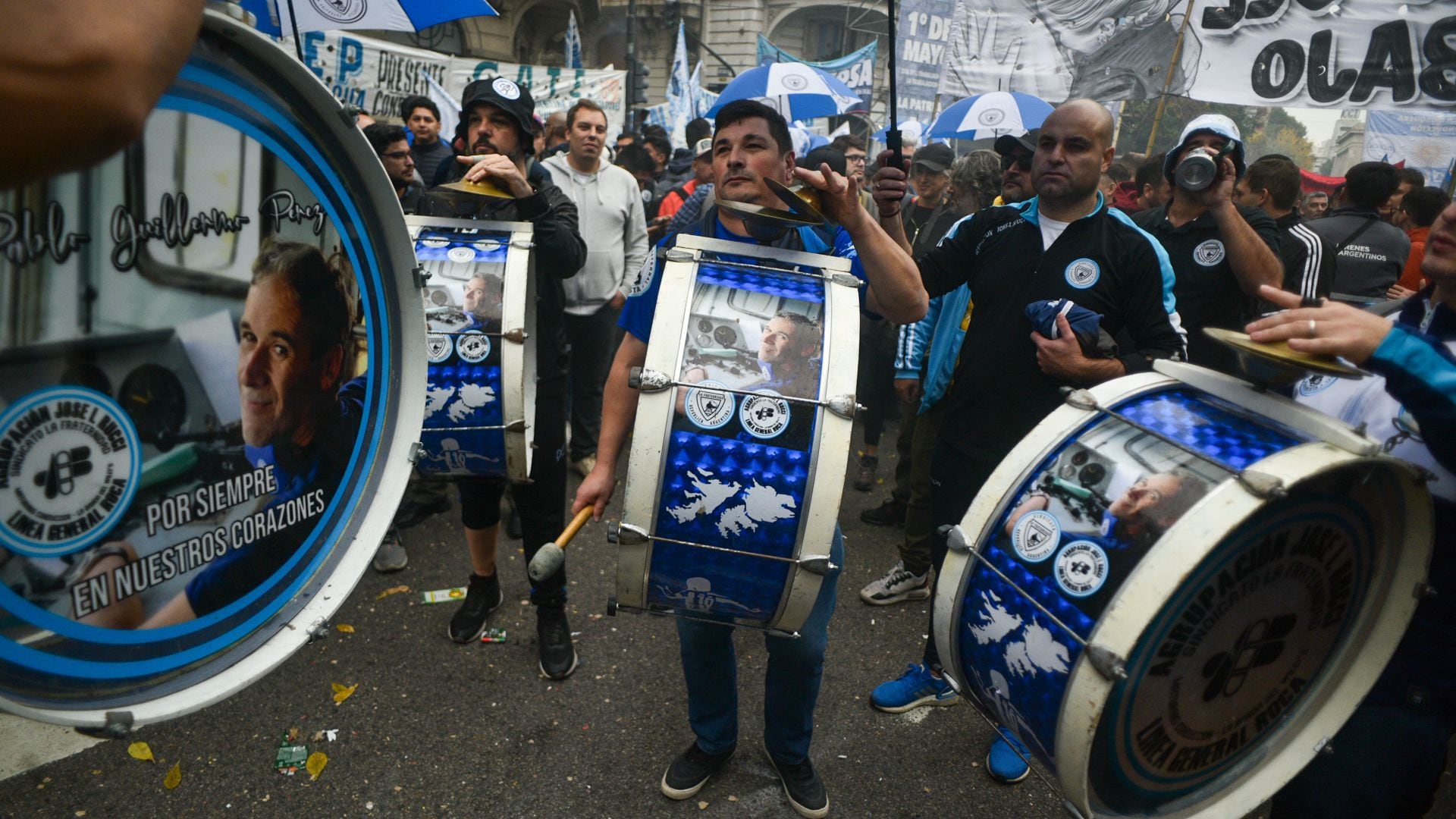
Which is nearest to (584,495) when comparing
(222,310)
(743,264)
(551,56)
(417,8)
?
(743,264)

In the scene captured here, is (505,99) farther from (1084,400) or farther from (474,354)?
(1084,400)

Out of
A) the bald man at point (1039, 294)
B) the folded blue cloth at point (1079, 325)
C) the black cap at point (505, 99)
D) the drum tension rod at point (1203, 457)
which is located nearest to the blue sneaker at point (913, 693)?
the bald man at point (1039, 294)

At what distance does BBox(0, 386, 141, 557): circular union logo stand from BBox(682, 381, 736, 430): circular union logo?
3.59 ft

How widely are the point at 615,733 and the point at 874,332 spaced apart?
3.69 meters

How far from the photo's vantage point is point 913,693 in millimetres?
3146

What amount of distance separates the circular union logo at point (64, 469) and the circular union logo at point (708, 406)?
1094 mm

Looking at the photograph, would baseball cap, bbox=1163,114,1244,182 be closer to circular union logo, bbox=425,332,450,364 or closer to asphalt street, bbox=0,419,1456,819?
asphalt street, bbox=0,419,1456,819

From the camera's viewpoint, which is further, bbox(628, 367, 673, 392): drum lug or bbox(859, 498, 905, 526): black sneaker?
bbox(859, 498, 905, 526): black sneaker

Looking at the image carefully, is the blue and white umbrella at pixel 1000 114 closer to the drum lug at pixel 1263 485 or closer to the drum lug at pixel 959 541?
the drum lug at pixel 959 541

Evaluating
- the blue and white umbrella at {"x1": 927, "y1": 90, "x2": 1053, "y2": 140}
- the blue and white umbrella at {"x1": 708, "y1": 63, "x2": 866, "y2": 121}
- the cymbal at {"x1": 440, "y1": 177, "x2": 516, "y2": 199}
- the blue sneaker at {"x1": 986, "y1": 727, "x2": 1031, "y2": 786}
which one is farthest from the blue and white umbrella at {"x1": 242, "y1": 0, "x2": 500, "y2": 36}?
the blue and white umbrella at {"x1": 927, "y1": 90, "x2": 1053, "y2": 140}

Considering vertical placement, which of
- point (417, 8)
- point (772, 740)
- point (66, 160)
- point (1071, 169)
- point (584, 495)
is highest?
point (417, 8)

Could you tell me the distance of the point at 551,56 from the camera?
2859 centimetres

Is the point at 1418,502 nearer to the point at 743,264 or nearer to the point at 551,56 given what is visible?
the point at 743,264

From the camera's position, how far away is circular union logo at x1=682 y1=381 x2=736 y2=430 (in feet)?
6.29
